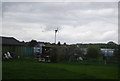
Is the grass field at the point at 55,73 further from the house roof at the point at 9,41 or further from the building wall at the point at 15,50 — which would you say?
the house roof at the point at 9,41

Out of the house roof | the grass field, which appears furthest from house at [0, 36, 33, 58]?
the grass field

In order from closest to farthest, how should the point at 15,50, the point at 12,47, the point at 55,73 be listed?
1. the point at 55,73
2. the point at 12,47
3. the point at 15,50

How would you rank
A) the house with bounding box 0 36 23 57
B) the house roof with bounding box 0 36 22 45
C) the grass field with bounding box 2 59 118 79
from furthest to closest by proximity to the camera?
the house roof with bounding box 0 36 22 45 < the house with bounding box 0 36 23 57 < the grass field with bounding box 2 59 118 79

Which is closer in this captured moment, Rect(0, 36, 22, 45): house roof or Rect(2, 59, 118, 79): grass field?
Rect(2, 59, 118, 79): grass field

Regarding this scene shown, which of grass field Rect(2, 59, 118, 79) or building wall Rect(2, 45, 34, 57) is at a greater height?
building wall Rect(2, 45, 34, 57)

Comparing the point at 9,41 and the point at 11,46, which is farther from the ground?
the point at 9,41

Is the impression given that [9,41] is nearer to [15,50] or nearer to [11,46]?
[11,46]

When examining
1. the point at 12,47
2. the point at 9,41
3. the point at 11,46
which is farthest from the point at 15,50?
the point at 9,41

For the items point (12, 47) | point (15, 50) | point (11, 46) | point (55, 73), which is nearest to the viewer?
point (55, 73)

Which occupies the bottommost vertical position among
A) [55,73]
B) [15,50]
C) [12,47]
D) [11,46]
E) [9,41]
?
[55,73]

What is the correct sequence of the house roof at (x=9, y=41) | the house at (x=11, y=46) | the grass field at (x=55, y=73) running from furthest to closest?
the house roof at (x=9, y=41)
the house at (x=11, y=46)
the grass field at (x=55, y=73)

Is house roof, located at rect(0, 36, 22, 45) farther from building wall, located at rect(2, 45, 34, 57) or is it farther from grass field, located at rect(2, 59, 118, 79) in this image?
grass field, located at rect(2, 59, 118, 79)

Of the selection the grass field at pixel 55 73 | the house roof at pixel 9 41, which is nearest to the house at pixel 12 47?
the house roof at pixel 9 41

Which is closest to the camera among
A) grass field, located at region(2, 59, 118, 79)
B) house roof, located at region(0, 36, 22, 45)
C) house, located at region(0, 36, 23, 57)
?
grass field, located at region(2, 59, 118, 79)
